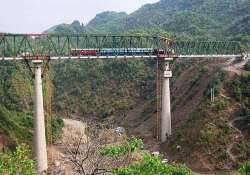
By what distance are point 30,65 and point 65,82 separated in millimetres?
73527

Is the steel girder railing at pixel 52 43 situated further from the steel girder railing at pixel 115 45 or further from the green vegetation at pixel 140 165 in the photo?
the green vegetation at pixel 140 165

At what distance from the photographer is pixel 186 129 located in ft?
219

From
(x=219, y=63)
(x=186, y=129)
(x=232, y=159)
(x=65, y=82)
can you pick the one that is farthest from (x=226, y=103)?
(x=65, y=82)

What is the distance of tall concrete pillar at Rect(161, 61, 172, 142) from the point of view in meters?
68.1

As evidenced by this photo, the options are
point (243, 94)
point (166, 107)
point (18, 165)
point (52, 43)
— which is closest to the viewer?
point (18, 165)

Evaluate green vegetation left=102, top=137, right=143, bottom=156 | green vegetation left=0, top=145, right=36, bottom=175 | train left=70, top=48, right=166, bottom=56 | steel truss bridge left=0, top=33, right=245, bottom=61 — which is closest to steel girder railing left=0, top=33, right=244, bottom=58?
steel truss bridge left=0, top=33, right=245, bottom=61

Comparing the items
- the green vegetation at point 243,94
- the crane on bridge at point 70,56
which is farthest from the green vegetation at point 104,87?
the green vegetation at point 243,94

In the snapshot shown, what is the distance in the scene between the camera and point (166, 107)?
68.5 meters

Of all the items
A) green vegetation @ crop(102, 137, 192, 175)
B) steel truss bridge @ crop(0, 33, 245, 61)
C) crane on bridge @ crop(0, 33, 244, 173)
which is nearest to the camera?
green vegetation @ crop(102, 137, 192, 175)

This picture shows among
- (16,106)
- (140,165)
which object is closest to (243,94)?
(140,165)

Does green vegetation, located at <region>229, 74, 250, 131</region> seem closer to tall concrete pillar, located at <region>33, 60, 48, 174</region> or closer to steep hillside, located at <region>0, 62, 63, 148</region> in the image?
tall concrete pillar, located at <region>33, 60, 48, 174</region>

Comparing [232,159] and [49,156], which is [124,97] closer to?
[49,156]

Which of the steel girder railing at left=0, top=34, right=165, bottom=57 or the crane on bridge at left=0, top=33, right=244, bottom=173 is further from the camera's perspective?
the steel girder railing at left=0, top=34, right=165, bottom=57

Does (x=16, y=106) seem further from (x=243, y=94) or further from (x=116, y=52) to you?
(x=243, y=94)
